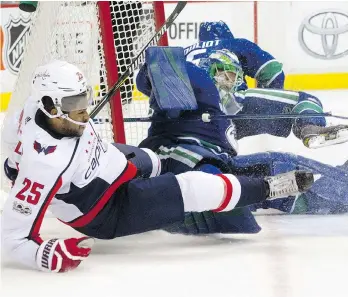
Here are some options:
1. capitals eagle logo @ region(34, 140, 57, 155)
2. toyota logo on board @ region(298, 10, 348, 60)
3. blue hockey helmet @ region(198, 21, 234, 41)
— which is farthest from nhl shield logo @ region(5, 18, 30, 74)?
capitals eagle logo @ region(34, 140, 57, 155)

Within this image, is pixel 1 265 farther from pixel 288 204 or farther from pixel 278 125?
pixel 278 125

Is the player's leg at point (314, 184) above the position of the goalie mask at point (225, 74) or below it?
below

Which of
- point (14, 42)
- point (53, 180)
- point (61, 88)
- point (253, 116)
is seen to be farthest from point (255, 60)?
point (14, 42)

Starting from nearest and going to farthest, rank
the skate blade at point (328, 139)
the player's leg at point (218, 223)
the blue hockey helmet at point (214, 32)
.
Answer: the player's leg at point (218, 223)
the skate blade at point (328, 139)
the blue hockey helmet at point (214, 32)

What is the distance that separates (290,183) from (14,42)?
9.00ft

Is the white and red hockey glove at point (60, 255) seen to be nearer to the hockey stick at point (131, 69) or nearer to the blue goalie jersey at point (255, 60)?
the hockey stick at point (131, 69)

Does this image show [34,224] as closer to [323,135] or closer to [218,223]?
[218,223]

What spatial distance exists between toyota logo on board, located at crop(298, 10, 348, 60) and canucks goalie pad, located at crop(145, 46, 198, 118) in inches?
84.6

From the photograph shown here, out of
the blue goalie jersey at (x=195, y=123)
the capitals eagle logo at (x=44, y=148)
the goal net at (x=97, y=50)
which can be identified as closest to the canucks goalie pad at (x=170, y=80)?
the blue goalie jersey at (x=195, y=123)

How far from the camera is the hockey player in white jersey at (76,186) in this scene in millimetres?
2189

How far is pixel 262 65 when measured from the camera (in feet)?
10.6

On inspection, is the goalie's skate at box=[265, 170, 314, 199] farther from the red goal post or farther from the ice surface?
the red goal post

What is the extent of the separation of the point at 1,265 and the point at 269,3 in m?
2.87

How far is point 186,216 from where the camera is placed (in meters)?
2.62
